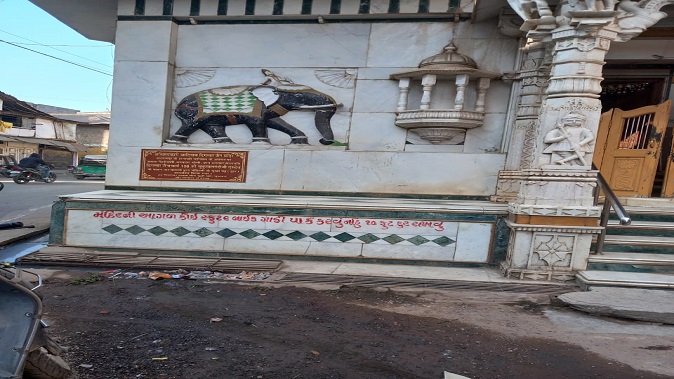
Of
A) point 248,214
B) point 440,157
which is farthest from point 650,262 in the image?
point 248,214

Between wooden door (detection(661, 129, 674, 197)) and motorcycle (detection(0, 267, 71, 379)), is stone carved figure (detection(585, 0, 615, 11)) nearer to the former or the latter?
wooden door (detection(661, 129, 674, 197))

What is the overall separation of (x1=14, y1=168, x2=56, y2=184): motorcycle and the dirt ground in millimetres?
17216

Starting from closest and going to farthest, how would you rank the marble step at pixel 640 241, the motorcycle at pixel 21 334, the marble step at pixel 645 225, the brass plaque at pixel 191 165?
the motorcycle at pixel 21 334, the marble step at pixel 640 241, the marble step at pixel 645 225, the brass plaque at pixel 191 165

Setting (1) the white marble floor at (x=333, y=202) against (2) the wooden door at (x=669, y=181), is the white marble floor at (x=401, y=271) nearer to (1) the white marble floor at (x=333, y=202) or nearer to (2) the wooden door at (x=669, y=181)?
(1) the white marble floor at (x=333, y=202)

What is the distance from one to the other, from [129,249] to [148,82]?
304 centimetres

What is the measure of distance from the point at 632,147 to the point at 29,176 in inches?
870

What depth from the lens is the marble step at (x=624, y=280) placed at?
4441 millimetres

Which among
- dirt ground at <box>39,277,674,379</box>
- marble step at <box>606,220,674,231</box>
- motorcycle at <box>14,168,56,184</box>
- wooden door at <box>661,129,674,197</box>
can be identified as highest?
wooden door at <box>661,129,674,197</box>

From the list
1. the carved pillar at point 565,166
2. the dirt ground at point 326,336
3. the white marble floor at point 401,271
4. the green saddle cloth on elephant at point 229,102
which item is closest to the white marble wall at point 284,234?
the white marble floor at point 401,271

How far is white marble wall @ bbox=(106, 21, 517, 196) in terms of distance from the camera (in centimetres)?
658

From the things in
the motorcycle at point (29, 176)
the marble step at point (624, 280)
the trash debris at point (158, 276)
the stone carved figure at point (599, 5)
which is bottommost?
the motorcycle at point (29, 176)

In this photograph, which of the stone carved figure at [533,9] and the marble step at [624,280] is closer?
the marble step at [624,280]

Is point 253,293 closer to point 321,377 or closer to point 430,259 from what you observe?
point 321,377

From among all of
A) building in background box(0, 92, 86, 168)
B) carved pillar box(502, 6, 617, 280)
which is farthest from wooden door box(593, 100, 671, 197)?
building in background box(0, 92, 86, 168)
